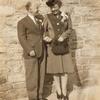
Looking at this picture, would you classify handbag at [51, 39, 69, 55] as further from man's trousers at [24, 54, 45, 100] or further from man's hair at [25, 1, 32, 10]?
man's hair at [25, 1, 32, 10]

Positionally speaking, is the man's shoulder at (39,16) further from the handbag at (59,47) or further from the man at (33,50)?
the handbag at (59,47)

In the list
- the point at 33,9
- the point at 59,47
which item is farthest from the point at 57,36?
the point at 33,9

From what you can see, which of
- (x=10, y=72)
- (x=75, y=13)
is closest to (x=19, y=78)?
(x=10, y=72)

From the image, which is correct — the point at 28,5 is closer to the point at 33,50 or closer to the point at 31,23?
the point at 31,23

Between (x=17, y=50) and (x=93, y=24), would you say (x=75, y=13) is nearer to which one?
(x=93, y=24)

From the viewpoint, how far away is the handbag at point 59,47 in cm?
564

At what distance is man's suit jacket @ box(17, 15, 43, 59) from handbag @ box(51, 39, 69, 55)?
0.54ft

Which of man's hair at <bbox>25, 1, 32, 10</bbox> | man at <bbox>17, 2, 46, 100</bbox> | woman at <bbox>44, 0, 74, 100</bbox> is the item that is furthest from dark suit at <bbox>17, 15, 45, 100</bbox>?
man's hair at <bbox>25, 1, 32, 10</bbox>

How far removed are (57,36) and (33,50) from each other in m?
0.35

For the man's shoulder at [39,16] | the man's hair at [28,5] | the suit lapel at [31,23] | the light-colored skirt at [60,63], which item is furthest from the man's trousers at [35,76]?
the man's hair at [28,5]

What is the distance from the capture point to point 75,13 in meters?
6.36

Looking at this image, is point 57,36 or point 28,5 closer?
point 57,36

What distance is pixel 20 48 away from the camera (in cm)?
601

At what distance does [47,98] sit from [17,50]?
0.77m
